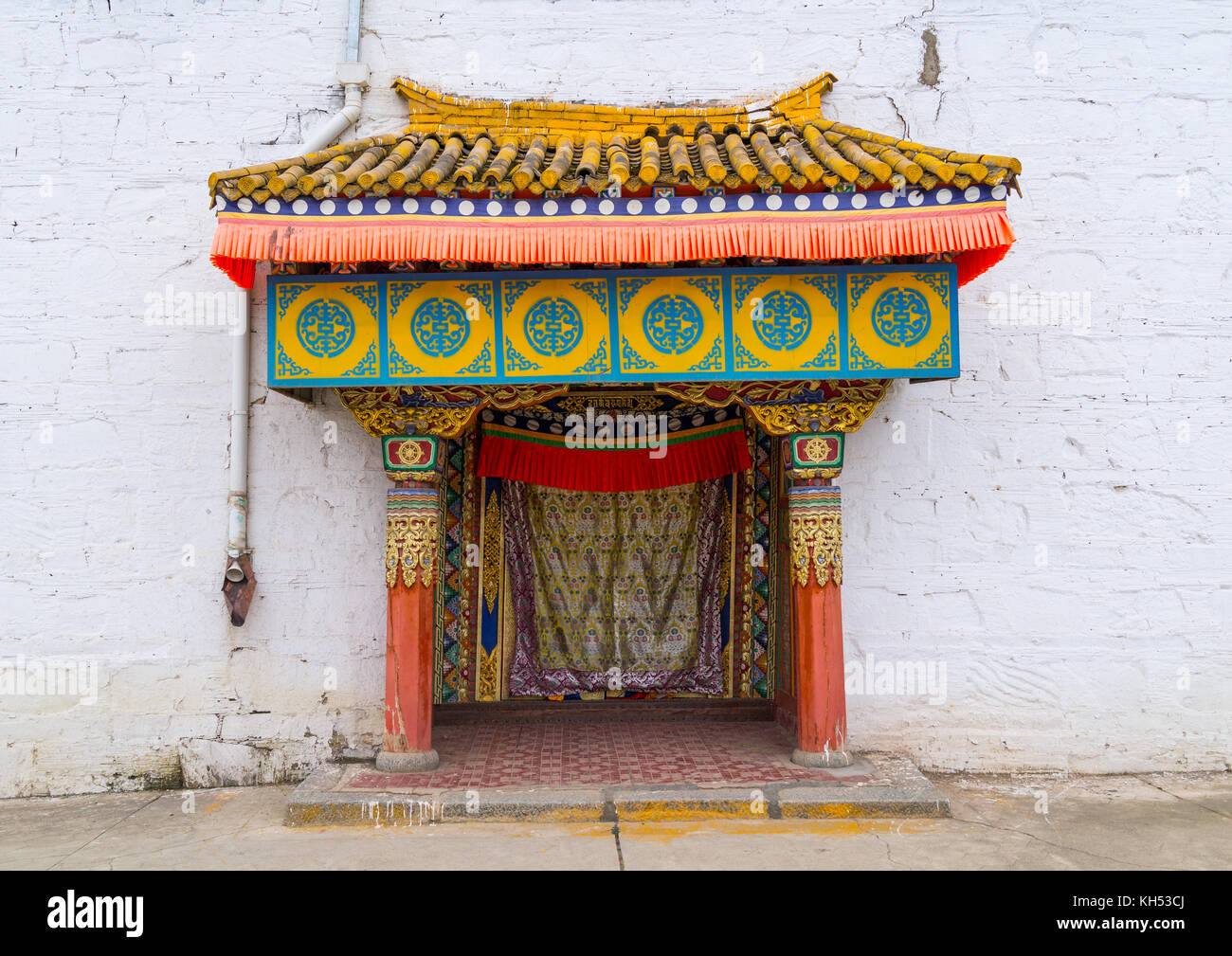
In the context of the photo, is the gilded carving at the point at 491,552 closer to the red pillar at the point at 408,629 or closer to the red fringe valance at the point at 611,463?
the red fringe valance at the point at 611,463

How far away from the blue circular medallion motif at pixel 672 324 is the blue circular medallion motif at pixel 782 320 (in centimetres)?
30

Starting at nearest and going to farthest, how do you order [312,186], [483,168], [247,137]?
[312,186], [483,168], [247,137]

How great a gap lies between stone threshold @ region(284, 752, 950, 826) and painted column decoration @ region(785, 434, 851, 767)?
338 mm

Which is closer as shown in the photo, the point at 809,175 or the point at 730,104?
the point at 809,175

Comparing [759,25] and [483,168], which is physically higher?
[759,25]

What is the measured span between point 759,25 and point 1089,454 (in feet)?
10.7

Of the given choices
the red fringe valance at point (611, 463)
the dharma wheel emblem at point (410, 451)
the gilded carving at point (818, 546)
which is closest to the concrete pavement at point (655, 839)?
the gilded carving at point (818, 546)

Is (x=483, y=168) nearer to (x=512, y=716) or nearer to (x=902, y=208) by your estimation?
(x=902, y=208)

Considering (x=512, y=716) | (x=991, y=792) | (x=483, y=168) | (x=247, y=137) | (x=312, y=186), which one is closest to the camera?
(x=312, y=186)

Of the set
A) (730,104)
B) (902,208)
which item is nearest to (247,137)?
(730,104)

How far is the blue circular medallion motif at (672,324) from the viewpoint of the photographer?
4406mm

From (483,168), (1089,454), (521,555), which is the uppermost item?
(483,168)

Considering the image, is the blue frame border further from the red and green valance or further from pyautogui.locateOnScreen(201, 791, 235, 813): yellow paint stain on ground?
pyautogui.locateOnScreen(201, 791, 235, 813): yellow paint stain on ground

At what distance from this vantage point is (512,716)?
565 cm
